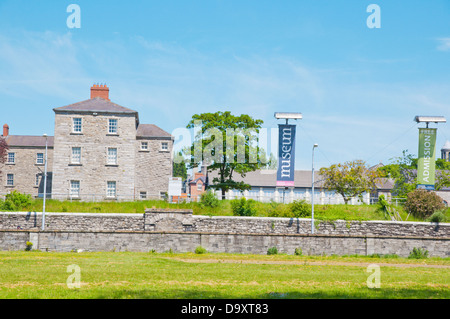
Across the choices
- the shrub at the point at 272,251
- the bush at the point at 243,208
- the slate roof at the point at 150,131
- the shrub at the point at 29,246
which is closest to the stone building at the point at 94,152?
the slate roof at the point at 150,131

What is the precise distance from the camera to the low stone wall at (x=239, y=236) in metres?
36.6

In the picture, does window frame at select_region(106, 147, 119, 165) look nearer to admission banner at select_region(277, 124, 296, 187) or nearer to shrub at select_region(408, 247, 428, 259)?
admission banner at select_region(277, 124, 296, 187)

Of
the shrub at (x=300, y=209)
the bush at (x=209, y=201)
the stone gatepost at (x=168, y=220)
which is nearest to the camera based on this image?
the stone gatepost at (x=168, y=220)

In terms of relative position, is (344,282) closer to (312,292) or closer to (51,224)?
(312,292)

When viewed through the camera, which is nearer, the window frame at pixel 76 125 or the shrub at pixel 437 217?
the shrub at pixel 437 217

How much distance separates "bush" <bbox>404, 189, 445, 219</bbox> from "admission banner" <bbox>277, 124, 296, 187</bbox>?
1137 centimetres

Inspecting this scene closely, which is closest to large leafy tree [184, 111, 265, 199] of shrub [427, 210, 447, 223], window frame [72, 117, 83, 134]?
window frame [72, 117, 83, 134]

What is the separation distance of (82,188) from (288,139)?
21380mm

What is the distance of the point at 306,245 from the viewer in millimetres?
37094

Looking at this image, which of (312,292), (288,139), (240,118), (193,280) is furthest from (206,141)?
(312,292)

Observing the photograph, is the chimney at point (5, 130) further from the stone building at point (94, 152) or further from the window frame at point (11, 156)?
the stone building at point (94, 152)

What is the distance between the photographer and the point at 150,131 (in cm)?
5422

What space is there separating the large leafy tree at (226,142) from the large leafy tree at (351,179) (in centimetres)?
872

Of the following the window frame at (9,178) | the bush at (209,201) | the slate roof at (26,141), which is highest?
the slate roof at (26,141)
